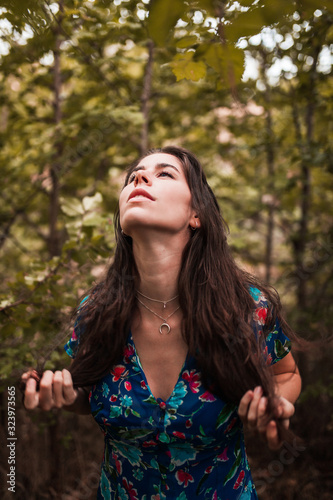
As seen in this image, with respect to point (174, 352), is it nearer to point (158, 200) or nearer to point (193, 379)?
point (193, 379)

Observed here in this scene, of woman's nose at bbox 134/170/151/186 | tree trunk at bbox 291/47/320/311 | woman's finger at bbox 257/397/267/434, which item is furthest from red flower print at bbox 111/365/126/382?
tree trunk at bbox 291/47/320/311

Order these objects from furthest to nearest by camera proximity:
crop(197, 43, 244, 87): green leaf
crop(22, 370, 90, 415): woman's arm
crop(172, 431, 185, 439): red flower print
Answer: crop(172, 431, 185, 439): red flower print
crop(22, 370, 90, 415): woman's arm
crop(197, 43, 244, 87): green leaf

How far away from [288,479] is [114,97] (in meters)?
3.33

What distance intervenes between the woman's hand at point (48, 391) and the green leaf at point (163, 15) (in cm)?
102

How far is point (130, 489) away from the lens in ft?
5.00

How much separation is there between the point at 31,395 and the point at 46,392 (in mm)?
46

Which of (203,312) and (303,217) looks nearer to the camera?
(203,312)

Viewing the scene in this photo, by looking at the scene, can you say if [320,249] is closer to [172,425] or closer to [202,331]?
[202,331]

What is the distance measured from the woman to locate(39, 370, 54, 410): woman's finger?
2 centimetres

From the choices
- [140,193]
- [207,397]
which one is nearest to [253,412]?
[207,397]

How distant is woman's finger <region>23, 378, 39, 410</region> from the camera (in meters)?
1.22

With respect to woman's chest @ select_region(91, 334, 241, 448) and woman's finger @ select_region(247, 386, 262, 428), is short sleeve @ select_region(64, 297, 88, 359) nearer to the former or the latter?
woman's chest @ select_region(91, 334, 241, 448)

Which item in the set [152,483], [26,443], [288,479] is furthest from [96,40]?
[288,479]

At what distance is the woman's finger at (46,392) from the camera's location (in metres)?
1.24
